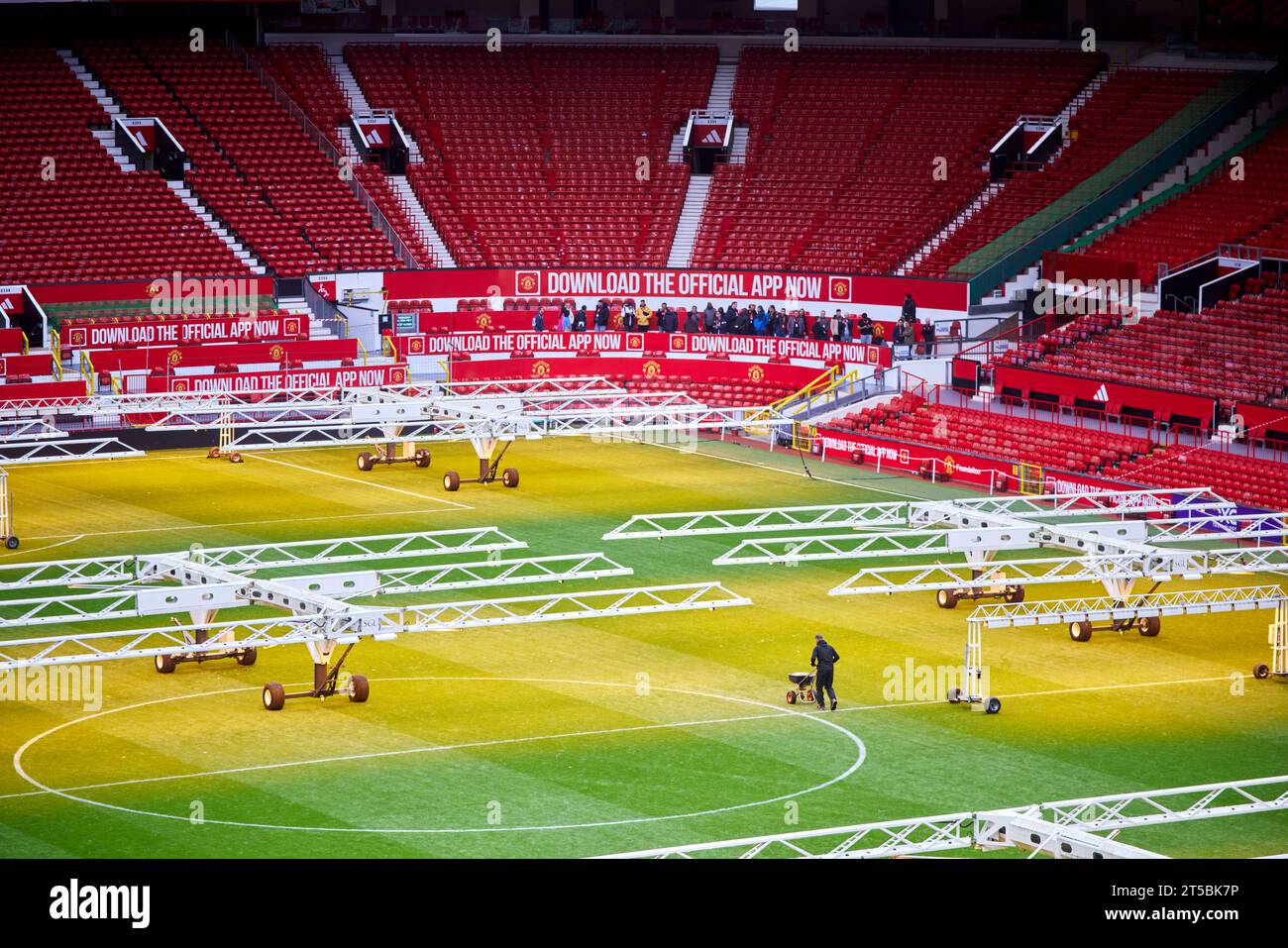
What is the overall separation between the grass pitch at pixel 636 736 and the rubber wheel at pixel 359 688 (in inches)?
14.2

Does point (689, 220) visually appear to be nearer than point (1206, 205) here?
No

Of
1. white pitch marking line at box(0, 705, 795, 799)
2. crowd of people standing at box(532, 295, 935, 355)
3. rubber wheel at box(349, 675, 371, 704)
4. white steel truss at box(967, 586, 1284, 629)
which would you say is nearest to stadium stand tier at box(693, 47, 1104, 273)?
crowd of people standing at box(532, 295, 935, 355)

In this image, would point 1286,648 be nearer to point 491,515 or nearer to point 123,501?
point 491,515

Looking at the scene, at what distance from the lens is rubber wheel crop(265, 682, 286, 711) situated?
1469 inches

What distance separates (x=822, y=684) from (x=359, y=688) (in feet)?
27.4

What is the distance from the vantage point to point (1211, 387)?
202 ft

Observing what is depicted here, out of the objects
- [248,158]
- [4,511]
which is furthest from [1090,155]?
[4,511]

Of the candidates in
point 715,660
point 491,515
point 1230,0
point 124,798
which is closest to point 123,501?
point 491,515

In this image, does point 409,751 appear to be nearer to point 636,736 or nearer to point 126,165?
point 636,736

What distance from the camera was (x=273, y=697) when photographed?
122 feet

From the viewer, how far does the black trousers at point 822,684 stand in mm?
37594

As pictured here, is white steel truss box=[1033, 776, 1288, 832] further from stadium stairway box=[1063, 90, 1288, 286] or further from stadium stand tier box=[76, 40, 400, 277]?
stadium stand tier box=[76, 40, 400, 277]

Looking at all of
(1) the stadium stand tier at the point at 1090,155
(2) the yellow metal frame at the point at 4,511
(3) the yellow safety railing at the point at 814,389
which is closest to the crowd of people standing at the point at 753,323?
(3) the yellow safety railing at the point at 814,389

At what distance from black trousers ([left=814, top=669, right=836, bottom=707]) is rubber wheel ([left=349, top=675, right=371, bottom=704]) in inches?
320
